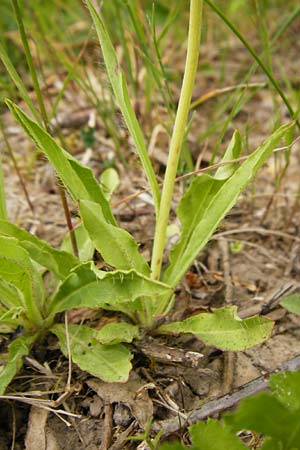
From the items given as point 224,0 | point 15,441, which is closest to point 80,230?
point 15,441

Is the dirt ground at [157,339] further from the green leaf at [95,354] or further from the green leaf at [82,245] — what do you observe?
the green leaf at [82,245]

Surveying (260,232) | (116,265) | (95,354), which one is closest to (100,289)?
(116,265)

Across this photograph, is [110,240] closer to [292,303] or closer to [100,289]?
[100,289]

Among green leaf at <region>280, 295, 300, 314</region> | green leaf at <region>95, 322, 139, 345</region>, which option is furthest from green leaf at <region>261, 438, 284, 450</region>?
green leaf at <region>280, 295, 300, 314</region>

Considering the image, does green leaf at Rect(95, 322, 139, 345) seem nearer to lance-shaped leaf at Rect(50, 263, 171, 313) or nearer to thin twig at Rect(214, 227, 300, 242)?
lance-shaped leaf at Rect(50, 263, 171, 313)

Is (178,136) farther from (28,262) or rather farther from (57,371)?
(57,371)

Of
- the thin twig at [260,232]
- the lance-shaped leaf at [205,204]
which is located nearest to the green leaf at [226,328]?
the lance-shaped leaf at [205,204]
